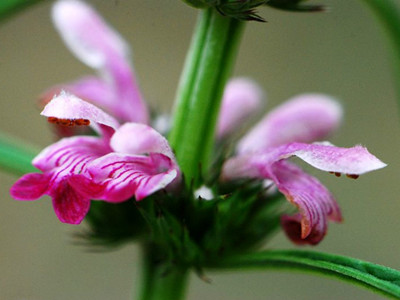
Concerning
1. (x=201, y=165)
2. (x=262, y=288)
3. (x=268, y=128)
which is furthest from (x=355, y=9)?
(x=201, y=165)

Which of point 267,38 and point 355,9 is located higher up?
point 355,9

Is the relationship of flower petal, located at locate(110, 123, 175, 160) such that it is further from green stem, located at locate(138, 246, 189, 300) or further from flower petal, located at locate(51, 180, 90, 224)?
green stem, located at locate(138, 246, 189, 300)

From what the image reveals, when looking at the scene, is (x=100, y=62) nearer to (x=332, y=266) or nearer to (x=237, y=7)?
(x=237, y=7)

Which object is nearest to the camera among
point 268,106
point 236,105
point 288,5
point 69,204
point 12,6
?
point 69,204

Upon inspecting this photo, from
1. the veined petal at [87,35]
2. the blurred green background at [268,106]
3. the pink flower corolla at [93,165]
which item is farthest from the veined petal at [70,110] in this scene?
the blurred green background at [268,106]

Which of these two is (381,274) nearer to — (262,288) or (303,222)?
(303,222)

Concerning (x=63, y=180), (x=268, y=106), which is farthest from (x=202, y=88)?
(x=268, y=106)
